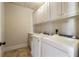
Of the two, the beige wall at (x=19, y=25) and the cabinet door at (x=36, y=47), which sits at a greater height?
the beige wall at (x=19, y=25)

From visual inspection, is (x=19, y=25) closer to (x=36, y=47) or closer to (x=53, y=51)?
(x=36, y=47)

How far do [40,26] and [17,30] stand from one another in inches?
40.8

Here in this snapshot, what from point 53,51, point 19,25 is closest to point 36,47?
point 19,25

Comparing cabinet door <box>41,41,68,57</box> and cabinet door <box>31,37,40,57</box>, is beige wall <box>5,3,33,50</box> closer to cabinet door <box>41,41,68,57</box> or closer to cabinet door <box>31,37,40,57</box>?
cabinet door <box>31,37,40,57</box>

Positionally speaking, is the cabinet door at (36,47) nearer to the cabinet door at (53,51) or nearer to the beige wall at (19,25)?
the beige wall at (19,25)

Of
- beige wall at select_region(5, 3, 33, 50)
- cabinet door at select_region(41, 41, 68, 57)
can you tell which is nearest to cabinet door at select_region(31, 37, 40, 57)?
beige wall at select_region(5, 3, 33, 50)

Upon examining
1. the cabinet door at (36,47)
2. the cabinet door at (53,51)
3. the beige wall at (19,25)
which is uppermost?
the beige wall at (19,25)

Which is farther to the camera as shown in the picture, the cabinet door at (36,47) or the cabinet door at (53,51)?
the cabinet door at (36,47)

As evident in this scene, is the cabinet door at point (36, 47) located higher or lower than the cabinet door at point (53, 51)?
lower

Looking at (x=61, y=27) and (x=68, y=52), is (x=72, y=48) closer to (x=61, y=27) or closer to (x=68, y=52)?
(x=68, y=52)

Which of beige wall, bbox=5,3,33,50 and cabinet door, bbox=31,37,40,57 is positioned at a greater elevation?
beige wall, bbox=5,3,33,50

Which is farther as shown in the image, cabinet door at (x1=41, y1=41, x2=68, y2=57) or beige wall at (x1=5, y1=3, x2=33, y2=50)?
beige wall at (x1=5, y1=3, x2=33, y2=50)

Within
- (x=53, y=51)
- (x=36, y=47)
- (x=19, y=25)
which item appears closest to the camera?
(x=53, y=51)

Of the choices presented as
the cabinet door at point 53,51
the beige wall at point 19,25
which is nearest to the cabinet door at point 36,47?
the beige wall at point 19,25
